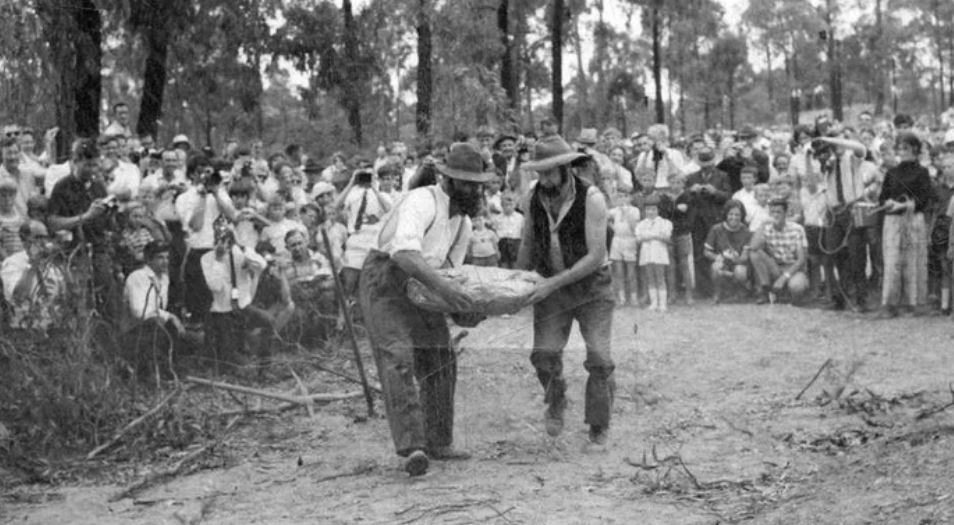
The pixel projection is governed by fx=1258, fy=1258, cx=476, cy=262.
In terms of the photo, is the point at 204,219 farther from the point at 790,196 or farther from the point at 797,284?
the point at 790,196

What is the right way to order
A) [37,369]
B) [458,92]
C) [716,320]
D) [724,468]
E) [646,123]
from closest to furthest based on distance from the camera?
[724,468] → [37,369] → [716,320] → [458,92] → [646,123]

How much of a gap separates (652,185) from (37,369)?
7.51 meters

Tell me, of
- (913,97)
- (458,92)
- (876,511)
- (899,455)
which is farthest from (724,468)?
(913,97)

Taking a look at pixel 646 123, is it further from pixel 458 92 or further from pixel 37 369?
pixel 37 369

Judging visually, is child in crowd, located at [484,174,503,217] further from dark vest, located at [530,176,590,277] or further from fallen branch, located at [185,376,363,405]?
dark vest, located at [530,176,590,277]

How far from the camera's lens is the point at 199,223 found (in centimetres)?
1093

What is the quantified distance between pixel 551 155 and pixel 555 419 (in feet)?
5.34

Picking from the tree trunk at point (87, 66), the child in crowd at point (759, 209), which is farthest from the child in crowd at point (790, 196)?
the tree trunk at point (87, 66)

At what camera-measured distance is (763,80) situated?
5494cm

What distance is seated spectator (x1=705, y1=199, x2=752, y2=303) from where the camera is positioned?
13539 millimetres

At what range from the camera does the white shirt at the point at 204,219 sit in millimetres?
10914

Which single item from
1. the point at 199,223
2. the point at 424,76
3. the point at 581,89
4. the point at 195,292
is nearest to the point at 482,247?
the point at 199,223

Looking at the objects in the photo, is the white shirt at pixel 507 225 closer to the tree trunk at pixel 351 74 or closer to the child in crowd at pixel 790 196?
the child in crowd at pixel 790 196

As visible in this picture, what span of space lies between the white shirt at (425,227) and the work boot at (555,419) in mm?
1150
